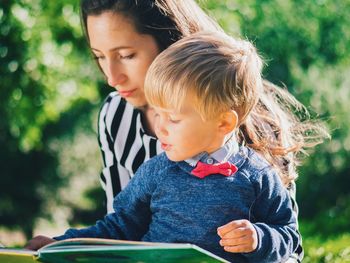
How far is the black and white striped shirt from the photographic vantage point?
3.39m

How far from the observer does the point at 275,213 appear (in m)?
2.65

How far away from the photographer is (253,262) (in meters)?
2.61

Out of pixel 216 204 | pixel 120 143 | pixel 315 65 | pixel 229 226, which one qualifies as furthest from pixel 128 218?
pixel 315 65

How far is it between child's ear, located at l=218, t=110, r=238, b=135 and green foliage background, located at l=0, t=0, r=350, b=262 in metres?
1.92

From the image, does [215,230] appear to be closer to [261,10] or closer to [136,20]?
[136,20]

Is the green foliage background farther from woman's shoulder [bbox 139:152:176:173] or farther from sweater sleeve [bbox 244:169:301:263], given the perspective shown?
woman's shoulder [bbox 139:152:176:173]

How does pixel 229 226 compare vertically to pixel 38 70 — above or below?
below

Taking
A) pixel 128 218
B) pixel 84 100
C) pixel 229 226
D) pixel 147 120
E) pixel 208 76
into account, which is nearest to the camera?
pixel 229 226

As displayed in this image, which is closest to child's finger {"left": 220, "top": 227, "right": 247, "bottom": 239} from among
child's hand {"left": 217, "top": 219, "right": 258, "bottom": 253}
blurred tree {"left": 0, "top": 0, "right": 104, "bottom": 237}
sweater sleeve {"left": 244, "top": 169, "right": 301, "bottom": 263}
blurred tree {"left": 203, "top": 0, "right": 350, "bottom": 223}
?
child's hand {"left": 217, "top": 219, "right": 258, "bottom": 253}

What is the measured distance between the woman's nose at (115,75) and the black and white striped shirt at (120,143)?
397 mm

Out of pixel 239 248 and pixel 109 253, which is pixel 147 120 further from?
pixel 109 253

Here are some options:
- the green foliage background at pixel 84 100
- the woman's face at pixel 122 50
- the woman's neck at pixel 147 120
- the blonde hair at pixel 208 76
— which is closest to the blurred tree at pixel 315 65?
the green foliage background at pixel 84 100

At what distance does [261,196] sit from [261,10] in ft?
11.7

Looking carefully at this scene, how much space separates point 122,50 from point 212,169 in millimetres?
610
